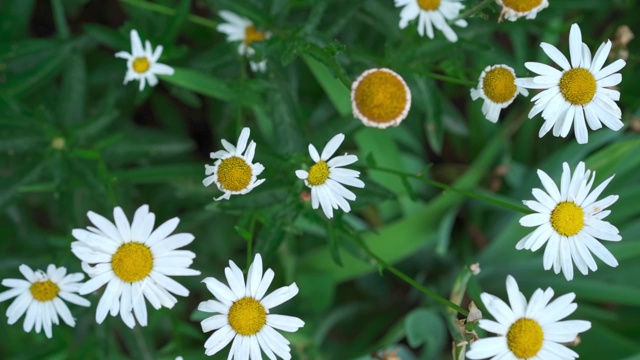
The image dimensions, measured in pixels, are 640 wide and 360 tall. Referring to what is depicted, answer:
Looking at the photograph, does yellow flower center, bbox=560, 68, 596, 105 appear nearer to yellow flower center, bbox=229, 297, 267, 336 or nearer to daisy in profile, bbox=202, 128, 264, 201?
daisy in profile, bbox=202, 128, 264, 201

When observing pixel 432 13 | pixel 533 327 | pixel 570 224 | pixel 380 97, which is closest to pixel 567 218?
pixel 570 224

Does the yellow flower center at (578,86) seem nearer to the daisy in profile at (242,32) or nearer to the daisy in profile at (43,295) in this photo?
the daisy in profile at (242,32)

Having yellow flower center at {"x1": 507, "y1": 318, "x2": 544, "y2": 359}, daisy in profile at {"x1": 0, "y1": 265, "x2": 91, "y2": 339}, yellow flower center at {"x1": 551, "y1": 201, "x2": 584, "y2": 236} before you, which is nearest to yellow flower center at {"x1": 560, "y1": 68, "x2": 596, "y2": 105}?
yellow flower center at {"x1": 551, "y1": 201, "x2": 584, "y2": 236}

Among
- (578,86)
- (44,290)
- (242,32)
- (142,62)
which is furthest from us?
(242,32)

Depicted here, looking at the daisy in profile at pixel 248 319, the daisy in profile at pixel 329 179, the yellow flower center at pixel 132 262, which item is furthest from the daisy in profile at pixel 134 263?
the daisy in profile at pixel 329 179

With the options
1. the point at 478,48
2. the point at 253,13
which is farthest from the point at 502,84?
the point at 253,13

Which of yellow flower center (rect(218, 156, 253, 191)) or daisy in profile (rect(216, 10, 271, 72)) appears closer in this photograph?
yellow flower center (rect(218, 156, 253, 191))

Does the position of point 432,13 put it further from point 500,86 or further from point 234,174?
point 234,174
